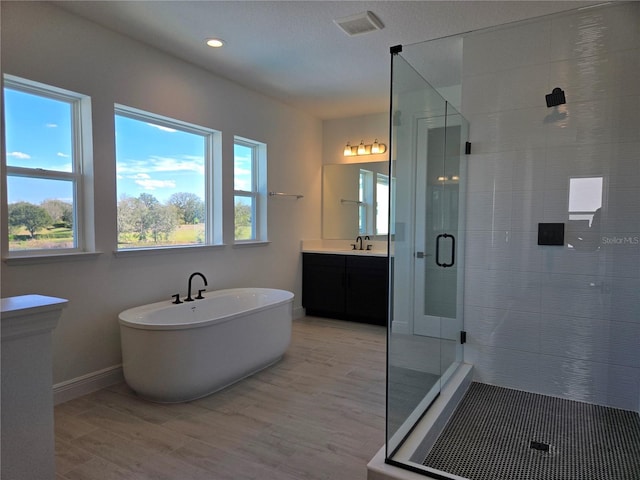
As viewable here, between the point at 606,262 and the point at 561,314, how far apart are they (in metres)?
0.43

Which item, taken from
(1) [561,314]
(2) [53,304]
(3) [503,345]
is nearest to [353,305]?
(3) [503,345]

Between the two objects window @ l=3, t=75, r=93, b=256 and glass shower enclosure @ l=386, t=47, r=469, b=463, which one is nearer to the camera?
glass shower enclosure @ l=386, t=47, r=469, b=463

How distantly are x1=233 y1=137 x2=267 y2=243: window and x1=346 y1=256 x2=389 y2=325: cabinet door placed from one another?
1.18 m

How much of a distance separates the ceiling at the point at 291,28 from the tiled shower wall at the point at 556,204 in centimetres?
24

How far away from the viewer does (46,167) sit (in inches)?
111

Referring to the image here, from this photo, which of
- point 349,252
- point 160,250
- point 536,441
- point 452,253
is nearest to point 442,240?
point 452,253

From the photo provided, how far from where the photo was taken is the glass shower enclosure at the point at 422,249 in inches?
83.3

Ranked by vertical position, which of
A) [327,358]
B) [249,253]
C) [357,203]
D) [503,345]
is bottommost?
[327,358]

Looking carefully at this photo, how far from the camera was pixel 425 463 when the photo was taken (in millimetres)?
2000

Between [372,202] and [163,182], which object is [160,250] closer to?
[163,182]

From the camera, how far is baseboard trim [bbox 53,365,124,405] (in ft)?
9.12

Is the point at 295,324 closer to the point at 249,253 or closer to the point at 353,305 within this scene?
the point at 353,305

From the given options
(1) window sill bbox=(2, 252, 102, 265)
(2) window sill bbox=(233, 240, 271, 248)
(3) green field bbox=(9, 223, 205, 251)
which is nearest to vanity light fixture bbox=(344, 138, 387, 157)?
(2) window sill bbox=(233, 240, 271, 248)

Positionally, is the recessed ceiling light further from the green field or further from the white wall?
the green field
